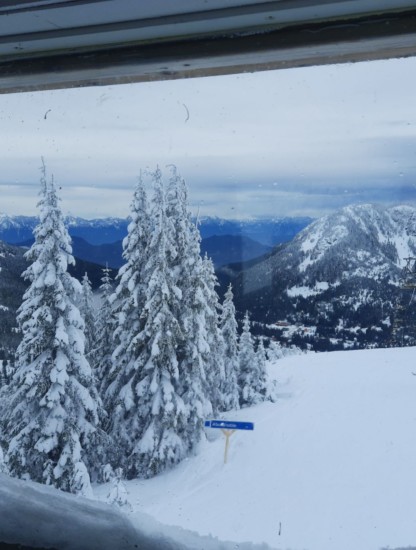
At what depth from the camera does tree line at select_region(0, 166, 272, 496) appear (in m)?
3.12

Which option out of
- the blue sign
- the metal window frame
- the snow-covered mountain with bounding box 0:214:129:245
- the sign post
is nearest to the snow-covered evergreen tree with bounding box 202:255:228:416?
the blue sign

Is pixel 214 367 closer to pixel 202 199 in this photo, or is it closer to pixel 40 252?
pixel 40 252

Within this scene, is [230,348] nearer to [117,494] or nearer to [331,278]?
[117,494]

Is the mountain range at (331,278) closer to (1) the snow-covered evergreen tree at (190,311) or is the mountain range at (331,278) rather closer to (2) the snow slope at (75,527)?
(1) the snow-covered evergreen tree at (190,311)

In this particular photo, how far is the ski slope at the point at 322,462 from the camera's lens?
8.59 ft

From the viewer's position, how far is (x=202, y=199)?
245 centimetres

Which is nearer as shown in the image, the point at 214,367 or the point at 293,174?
the point at 293,174

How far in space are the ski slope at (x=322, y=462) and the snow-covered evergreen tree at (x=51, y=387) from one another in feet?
3.65

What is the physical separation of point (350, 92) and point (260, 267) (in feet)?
3.83

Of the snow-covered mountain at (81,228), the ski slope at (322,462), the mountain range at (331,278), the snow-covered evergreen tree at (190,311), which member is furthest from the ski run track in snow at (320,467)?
the snow-covered mountain at (81,228)

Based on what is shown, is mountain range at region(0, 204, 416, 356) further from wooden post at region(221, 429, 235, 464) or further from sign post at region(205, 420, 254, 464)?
wooden post at region(221, 429, 235, 464)

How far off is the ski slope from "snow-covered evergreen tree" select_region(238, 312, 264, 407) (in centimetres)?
12

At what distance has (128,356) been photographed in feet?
19.9

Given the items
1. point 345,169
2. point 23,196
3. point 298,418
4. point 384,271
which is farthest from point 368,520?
point 23,196
